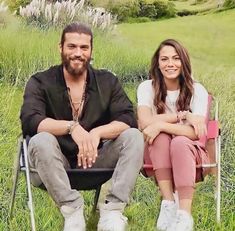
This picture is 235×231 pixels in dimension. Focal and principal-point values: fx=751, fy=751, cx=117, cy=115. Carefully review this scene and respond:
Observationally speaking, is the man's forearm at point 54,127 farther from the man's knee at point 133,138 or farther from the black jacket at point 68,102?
the man's knee at point 133,138

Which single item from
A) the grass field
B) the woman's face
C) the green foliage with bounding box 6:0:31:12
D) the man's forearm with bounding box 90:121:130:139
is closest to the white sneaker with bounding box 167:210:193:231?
the man's forearm with bounding box 90:121:130:139

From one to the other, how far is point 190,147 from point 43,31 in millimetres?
2417

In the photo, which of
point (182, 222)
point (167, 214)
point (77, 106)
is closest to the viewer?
point (182, 222)

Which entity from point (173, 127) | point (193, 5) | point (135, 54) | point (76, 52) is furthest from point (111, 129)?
point (193, 5)

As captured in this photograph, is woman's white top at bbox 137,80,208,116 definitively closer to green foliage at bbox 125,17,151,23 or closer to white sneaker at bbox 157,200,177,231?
white sneaker at bbox 157,200,177,231

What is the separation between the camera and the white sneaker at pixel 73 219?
3.82 metres

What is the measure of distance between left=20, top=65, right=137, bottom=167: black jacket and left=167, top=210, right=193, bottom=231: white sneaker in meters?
0.57

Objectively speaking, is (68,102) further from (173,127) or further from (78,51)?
(173,127)

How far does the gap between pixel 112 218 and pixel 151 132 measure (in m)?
0.56

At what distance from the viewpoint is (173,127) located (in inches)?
163

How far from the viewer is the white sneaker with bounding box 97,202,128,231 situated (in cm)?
384

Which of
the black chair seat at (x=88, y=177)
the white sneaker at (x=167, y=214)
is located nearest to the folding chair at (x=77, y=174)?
the black chair seat at (x=88, y=177)

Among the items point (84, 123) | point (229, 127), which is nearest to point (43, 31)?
point (229, 127)

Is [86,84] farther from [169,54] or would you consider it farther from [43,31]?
[43,31]
